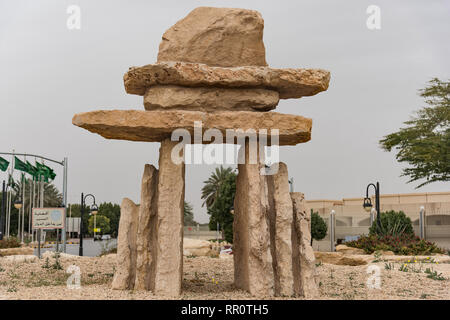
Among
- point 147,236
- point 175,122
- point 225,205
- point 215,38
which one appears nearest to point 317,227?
point 225,205

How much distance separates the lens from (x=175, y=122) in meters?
6.67

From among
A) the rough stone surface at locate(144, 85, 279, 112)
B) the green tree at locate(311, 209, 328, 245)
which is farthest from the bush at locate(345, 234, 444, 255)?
the green tree at locate(311, 209, 328, 245)

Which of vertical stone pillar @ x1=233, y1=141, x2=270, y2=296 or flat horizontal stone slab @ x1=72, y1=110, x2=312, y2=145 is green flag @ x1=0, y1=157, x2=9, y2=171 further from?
vertical stone pillar @ x1=233, y1=141, x2=270, y2=296

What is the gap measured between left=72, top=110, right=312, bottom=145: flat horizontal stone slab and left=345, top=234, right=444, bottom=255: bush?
9.30 m

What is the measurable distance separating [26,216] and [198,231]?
56.2 ft

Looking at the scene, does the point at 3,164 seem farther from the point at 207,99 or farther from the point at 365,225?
the point at 365,225

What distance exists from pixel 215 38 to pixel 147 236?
319 cm

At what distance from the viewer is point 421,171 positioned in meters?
22.0

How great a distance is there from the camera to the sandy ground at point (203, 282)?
258 inches

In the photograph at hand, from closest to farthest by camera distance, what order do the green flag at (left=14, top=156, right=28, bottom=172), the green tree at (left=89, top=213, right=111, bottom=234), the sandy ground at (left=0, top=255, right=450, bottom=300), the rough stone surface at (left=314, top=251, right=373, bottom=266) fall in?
the sandy ground at (left=0, top=255, right=450, bottom=300), the rough stone surface at (left=314, top=251, right=373, bottom=266), the green flag at (left=14, top=156, right=28, bottom=172), the green tree at (left=89, top=213, right=111, bottom=234)

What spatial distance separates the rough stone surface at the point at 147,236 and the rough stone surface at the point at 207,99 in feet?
3.46

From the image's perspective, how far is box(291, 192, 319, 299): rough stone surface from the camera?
683 centimetres
